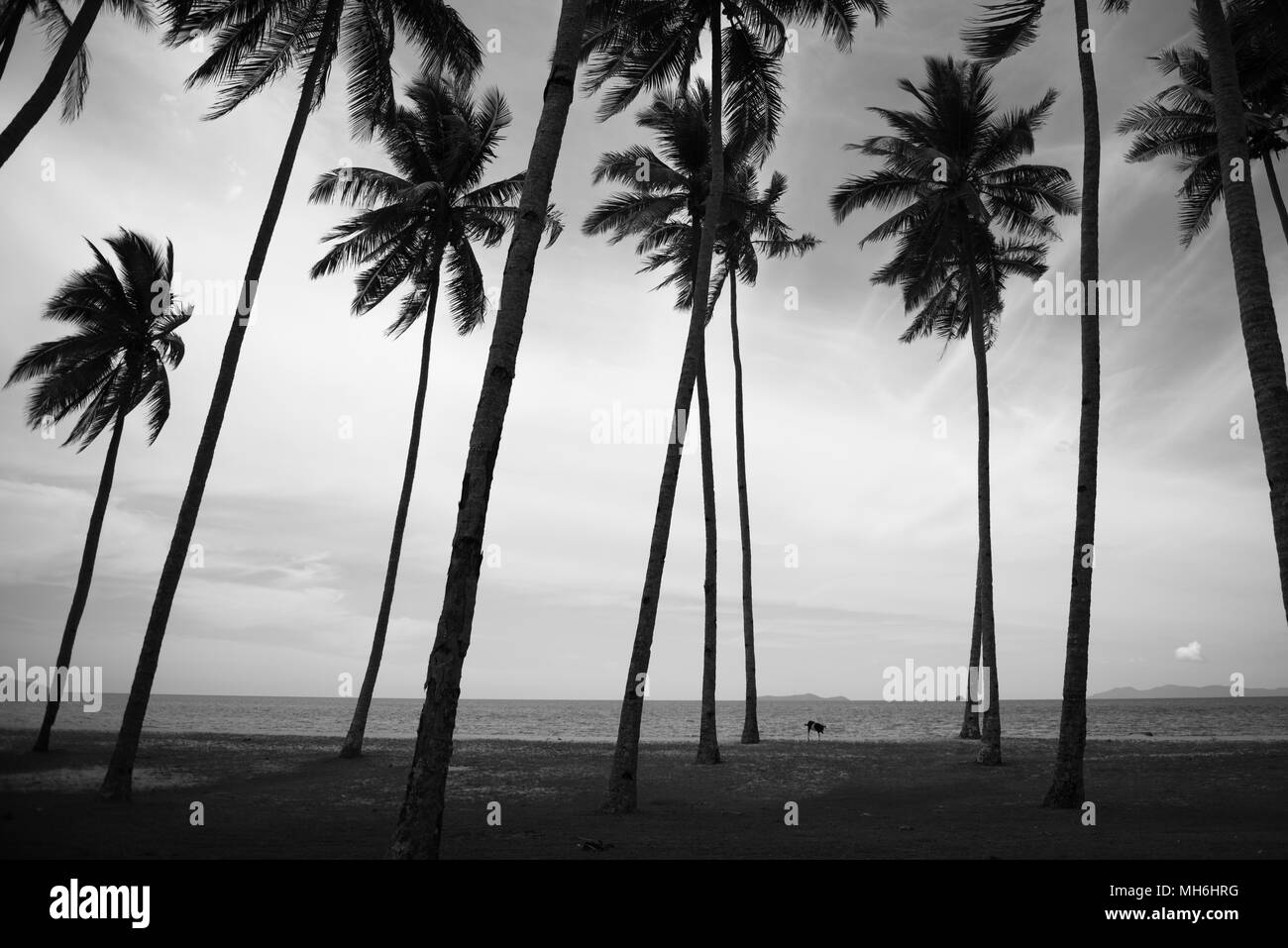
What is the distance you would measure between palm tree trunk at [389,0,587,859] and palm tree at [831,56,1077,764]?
635 inches

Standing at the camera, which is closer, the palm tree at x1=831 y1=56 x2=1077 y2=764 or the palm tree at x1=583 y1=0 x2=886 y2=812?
the palm tree at x1=583 y1=0 x2=886 y2=812

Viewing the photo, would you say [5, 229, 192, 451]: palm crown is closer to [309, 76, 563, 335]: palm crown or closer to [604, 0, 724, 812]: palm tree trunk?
[309, 76, 563, 335]: palm crown

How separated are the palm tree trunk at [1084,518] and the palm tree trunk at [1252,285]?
1.93 metres

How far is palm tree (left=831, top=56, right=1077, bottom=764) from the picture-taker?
21906mm

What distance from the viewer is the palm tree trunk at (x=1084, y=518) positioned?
473 inches

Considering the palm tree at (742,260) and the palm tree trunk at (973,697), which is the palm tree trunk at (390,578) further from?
the palm tree trunk at (973,697)

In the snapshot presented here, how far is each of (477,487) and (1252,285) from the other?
10.1 meters

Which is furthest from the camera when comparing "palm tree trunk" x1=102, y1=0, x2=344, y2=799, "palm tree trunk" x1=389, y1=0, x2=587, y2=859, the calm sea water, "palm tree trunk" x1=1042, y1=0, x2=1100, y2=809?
the calm sea water

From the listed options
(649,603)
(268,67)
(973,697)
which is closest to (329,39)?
(268,67)

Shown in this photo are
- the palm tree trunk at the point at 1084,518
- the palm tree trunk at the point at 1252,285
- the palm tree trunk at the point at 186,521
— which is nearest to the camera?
the palm tree trunk at the point at 1252,285

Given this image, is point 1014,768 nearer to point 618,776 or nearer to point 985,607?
point 985,607

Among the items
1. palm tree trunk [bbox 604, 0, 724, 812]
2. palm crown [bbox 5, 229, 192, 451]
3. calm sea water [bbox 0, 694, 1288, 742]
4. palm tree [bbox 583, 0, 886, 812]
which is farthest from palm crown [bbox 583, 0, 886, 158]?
calm sea water [bbox 0, 694, 1288, 742]

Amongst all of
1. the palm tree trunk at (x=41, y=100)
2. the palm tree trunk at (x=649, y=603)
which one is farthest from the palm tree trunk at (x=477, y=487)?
the palm tree trunk at (x=41, y=100)

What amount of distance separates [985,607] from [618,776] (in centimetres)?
1290
